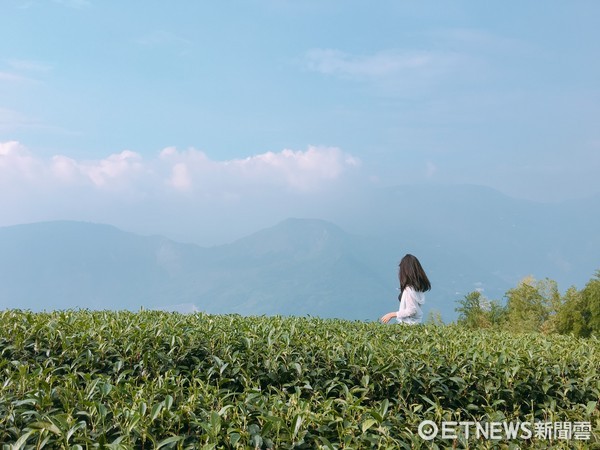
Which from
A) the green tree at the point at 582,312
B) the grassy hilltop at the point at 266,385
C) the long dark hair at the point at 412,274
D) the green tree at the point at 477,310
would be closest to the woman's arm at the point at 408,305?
the long dark hair at the point at 412,274

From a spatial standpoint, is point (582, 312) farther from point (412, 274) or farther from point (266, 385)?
point (266, 385)

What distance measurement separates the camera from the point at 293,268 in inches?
3952

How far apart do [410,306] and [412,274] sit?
16.8 inches

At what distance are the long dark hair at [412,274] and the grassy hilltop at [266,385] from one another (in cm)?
196

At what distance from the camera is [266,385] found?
4.37m

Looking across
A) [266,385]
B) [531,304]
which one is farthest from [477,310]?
Answer: [266,385]

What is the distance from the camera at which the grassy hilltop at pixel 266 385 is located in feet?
8.83

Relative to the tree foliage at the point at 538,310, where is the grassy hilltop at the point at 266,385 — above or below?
below

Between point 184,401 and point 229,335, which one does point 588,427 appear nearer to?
point 184,401

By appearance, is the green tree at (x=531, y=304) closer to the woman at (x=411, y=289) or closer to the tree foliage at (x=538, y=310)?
the tree foliage at (x=538, y=310)

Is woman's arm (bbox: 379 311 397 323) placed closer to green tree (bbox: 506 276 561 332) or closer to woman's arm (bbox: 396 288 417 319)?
woman's arm (bbox: 396 288 417 319)

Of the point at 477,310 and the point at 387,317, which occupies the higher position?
the point at 477,310

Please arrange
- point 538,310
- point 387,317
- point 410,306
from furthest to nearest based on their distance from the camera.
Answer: point 538,310, point 410,306, point 387,317

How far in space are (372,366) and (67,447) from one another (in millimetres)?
2260
